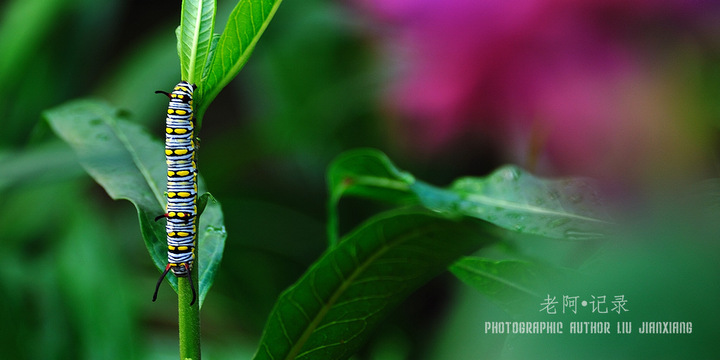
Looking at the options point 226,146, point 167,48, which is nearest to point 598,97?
point 226,146

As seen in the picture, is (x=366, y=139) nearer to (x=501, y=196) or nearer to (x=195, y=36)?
(x=501, y=196)

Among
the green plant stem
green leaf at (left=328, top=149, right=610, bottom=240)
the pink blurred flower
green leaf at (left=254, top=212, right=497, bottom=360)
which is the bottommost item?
the green plant stem

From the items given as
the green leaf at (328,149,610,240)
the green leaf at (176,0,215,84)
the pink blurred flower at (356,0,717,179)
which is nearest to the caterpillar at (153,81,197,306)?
the green leaf at (176,0,215,84)

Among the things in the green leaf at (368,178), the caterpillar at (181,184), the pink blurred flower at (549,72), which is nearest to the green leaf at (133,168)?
the caterpillar at (181,184)

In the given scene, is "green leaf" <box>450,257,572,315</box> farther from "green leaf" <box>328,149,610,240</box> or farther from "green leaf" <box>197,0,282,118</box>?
"green leaf" <box>197,0,282,118</box>

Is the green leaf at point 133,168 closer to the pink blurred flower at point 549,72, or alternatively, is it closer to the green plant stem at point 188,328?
the green plant stem at point 188,328

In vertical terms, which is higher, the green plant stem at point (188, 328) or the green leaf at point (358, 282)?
the green leaf at point (358, 282)
